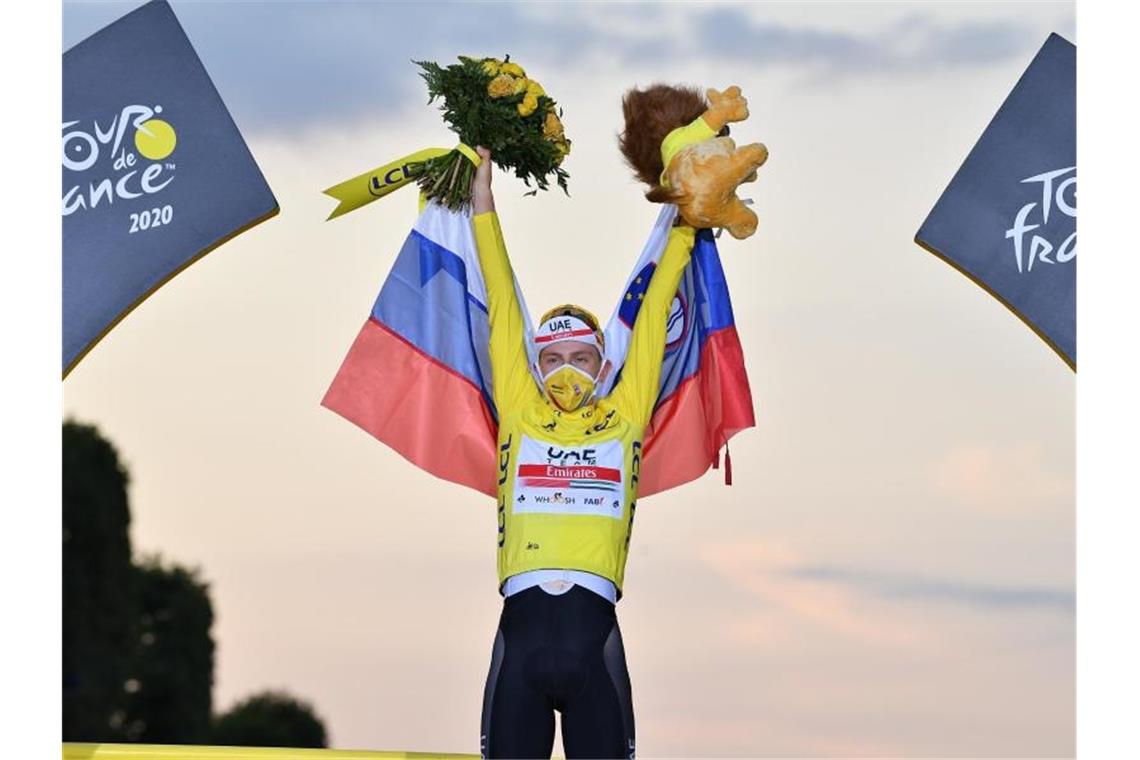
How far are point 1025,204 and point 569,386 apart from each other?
1.87 meters

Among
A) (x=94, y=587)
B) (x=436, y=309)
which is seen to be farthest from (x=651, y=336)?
(x=94, y=587)

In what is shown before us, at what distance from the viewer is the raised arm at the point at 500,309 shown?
560 centimetres

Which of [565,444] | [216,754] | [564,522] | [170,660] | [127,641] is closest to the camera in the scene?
[564,522]

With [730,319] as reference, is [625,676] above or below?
below

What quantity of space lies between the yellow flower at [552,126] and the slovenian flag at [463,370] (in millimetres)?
407

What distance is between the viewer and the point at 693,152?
18.8ft

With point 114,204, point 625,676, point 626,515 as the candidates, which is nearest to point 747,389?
point 626,515

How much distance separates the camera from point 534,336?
5609mm

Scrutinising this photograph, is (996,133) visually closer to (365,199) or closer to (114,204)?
(365,199)

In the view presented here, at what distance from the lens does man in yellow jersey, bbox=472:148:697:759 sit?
205 inches

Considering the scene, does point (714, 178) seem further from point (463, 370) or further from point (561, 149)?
point (463, 370)

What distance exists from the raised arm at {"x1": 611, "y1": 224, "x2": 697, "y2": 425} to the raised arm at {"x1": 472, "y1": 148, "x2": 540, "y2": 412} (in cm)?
31
